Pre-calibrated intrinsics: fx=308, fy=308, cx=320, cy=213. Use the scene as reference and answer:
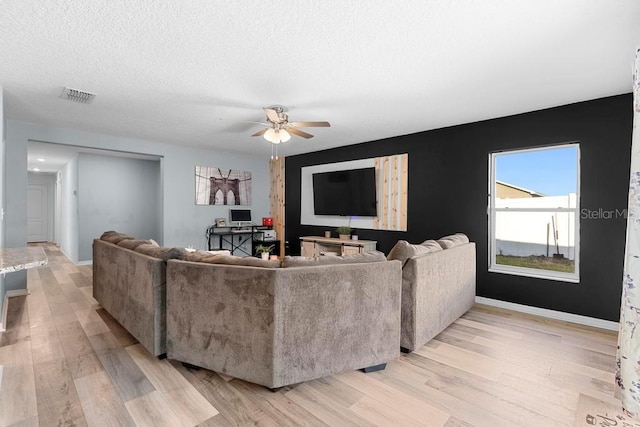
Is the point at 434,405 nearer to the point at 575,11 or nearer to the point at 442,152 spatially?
the point at 575,11

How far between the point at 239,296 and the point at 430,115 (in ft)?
10.5

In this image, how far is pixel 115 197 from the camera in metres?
6.83

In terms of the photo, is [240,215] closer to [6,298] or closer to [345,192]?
[345,192]

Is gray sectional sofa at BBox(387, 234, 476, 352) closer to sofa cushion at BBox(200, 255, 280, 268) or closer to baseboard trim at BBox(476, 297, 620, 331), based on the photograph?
baseboard trim at BBox(476, 297, 620, 331)

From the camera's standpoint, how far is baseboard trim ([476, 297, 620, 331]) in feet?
10.5

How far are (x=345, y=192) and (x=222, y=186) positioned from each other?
105 inches

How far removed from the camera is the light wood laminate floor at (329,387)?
1.80m

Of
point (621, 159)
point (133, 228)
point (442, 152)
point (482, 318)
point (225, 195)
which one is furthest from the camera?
point (133, 228)

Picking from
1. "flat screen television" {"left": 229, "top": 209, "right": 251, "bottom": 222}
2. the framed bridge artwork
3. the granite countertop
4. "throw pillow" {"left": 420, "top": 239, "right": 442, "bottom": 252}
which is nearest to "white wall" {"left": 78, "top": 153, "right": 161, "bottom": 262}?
the framed bridge artwork

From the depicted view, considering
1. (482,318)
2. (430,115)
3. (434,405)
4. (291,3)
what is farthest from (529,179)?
(291,3)

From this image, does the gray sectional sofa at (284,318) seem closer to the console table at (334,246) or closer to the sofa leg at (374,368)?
the sofa leg at (374,368)

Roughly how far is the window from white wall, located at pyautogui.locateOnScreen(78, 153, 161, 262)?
233 inches

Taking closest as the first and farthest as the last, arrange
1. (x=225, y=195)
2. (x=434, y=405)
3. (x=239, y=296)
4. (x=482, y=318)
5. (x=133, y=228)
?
(x=434, y=405) → (x=239, y=296) → (x=482, y=318) → (x=225, y=195) → (x=133, y=228)

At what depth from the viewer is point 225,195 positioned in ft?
21.6
